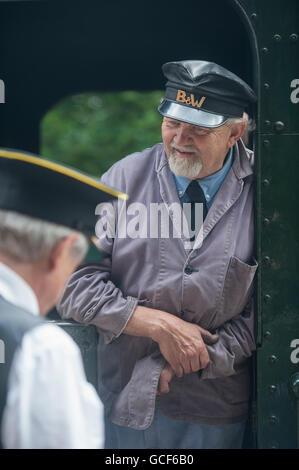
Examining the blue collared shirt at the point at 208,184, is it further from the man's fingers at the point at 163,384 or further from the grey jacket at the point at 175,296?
the man's fingers at the point at 163,384

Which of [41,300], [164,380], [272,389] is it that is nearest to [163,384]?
[164,380]

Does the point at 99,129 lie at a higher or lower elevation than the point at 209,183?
higher

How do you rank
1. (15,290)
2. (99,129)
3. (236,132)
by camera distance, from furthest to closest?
(99,129) → (236,132) → (15,290)

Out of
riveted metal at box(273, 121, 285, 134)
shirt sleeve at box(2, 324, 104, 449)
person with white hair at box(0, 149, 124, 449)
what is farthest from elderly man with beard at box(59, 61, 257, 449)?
shirt sleeve at box(2, 324, 104, 449)

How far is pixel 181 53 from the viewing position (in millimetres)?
3533

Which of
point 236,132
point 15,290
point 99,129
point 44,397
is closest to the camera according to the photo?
point 44,397

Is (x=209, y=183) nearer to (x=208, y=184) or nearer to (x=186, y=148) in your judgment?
(x=208, y=184)

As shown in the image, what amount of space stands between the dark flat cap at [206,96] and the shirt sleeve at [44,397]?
3.69 feet

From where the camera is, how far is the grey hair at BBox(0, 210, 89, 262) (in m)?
1.51

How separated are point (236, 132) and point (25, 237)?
1148 millimetres

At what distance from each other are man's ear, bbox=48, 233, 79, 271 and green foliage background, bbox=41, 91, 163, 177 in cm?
680

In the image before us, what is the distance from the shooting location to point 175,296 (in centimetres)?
236

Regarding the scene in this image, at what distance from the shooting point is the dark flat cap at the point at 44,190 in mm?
1538

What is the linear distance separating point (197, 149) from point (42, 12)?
138 cm
